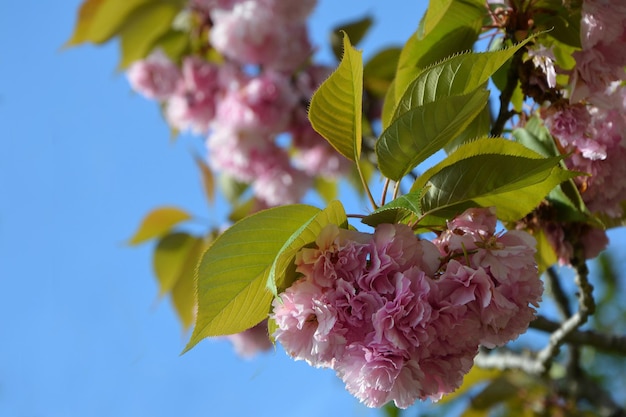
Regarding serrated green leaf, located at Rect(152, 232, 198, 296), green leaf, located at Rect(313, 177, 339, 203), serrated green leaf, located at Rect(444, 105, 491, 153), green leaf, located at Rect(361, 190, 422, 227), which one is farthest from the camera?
green leaf, located at Rect(313, 177, 339, 203)

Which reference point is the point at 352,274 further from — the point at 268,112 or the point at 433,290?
the point at 268,112

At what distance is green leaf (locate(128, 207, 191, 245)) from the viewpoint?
1.94 m

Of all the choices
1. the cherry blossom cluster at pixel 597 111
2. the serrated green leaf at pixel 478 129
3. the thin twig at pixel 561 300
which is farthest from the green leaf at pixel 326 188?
the cherry blossom cluster at pixel 597 111

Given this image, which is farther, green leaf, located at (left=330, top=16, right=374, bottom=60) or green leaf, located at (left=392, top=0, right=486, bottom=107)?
green leaf, located at (left=330, top=16, right=374, bottom=60)

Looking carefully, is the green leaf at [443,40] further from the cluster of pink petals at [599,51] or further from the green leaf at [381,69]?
the green leaf at [381,69]

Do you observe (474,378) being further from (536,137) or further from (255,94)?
(536,137)

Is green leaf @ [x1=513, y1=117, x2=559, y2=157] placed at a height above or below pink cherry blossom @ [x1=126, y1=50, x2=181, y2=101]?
above

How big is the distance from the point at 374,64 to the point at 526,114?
0.98 metres

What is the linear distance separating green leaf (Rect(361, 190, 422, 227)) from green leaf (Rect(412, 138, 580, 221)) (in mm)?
27

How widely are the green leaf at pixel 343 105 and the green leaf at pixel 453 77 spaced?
0.05 metres

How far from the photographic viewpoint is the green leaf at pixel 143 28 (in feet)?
6.34

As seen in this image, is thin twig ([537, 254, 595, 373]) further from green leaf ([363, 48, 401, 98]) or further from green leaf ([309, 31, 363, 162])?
green leaf ([363, 48, 401, 98])

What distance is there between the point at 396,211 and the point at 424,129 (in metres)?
0.07

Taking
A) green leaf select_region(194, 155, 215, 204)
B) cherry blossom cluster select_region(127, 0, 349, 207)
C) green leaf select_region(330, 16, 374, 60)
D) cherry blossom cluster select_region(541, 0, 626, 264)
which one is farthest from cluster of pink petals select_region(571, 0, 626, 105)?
green leaf select_region(194, 155, 215, 204)
